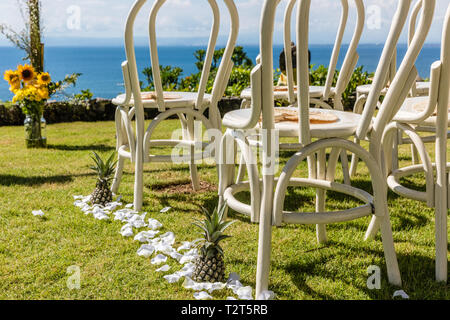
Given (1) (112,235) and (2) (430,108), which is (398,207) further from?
(1) (112,235)

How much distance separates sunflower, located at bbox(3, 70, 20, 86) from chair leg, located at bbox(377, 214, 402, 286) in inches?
175

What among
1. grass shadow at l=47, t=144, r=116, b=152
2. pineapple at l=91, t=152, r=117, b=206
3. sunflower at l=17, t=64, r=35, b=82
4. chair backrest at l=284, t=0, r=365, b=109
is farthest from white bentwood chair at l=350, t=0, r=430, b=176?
sunflower at l=17, t=64, r=35, b=82

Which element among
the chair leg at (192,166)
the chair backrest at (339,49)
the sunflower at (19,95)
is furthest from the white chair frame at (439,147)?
the sunflower at (19,95)

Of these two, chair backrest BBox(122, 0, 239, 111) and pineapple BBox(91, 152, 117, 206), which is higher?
chair backrest BBox(122, 0, 239, 111)

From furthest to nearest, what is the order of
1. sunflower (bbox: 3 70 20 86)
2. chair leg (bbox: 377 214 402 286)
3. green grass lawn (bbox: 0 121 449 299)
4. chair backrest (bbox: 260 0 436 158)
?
sunflower (bbox: 3 70 20 86)
green grass lawn (bbox: 0 121 449 299)
chair leg (bbox: 377 214 402 286)
chair backrest (bbox: 260 0 436 158)

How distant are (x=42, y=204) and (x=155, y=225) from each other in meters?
0.95

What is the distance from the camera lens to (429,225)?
2652 mm

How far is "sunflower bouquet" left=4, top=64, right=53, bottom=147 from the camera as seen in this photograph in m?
4.96

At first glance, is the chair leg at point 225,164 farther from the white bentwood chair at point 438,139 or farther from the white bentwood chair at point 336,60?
the white bentwood chair at point 438,139

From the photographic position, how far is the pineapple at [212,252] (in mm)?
1930

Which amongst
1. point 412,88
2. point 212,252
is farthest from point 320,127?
point 412,88

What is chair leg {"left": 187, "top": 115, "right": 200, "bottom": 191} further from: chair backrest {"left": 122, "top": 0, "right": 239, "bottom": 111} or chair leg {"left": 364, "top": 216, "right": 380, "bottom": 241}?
chair leg {"left": 364, "top": 216, "right": 380, "bottom": 241}

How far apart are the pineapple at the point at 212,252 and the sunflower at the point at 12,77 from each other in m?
3.88
